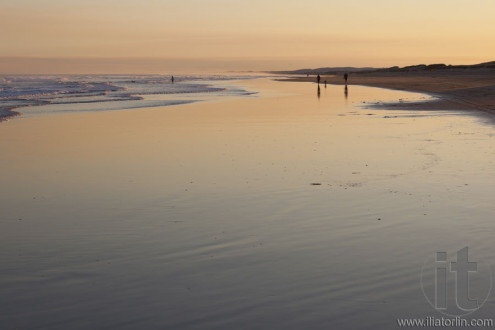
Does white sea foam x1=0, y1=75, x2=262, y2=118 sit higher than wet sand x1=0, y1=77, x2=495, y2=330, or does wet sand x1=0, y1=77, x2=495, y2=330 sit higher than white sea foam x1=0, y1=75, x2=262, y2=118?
white sea foam x1=0, y1=75, x2=262, y2=118

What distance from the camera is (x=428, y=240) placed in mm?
8664

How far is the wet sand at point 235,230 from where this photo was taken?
6.44 metres

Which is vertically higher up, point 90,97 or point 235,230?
point 90,97

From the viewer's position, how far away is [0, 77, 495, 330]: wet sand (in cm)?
644

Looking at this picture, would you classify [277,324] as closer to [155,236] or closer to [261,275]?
[261,275]

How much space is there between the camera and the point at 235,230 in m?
9.34

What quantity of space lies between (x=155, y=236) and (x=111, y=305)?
2.58 meters

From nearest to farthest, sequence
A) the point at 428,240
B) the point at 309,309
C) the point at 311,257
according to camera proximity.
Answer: the point at 309,309 → the point at 311,257 → the point at 428,240

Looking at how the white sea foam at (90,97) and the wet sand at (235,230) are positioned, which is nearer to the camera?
the wet sand at (235,230)

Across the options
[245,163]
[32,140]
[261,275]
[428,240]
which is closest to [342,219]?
[428,240]

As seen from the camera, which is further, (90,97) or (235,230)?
(90,97)

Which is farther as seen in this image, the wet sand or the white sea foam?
the white sea foam

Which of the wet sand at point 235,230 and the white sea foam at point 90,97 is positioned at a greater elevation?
the white sea foam at point 90,97

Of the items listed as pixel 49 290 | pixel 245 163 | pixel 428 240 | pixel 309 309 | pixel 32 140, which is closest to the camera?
pixel 309 309
